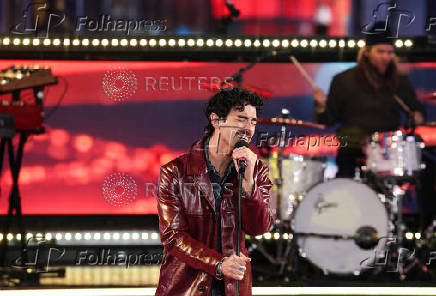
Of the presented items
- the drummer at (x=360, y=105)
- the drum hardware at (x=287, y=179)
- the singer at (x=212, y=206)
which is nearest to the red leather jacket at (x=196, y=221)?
the singer at (x=212, y=206)

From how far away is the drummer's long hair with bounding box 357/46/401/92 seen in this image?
582 centimetres

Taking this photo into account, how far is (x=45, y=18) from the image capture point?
5965mm

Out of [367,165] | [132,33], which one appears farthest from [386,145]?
[132,33]

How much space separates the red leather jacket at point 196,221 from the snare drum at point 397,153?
2.63m

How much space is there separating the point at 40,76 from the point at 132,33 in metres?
0.79

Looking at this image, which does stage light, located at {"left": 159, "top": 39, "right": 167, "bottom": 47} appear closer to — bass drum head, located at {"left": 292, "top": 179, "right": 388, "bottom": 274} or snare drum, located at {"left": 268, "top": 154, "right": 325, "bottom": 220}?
snare drum, located at {"left": 268, "top": 154, "right": 325, "bottom": 220}

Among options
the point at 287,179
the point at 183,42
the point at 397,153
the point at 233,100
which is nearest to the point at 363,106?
the point at 397,153

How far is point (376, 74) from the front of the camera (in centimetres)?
588

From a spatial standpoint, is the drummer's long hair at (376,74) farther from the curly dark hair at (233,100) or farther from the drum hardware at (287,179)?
the curly dark hair at (233,100)

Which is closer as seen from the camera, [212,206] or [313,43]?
[212,206]

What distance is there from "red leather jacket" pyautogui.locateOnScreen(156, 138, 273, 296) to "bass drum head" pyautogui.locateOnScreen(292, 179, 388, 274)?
2596 millimetres

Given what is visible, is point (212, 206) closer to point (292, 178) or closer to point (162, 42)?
point (292, 178)

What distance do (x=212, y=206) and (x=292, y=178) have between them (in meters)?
2.67

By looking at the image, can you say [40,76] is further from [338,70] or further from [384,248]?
[384,248]
